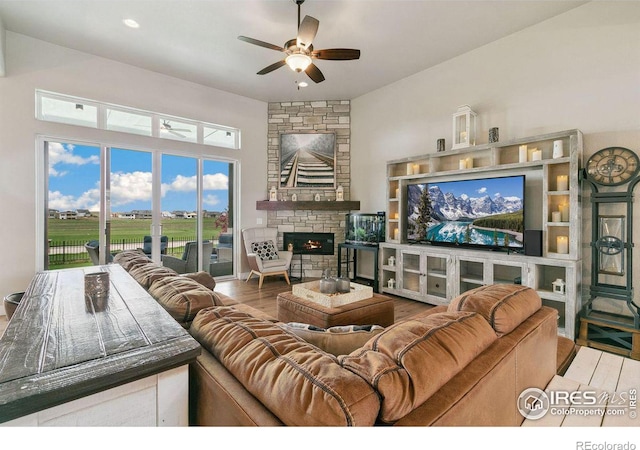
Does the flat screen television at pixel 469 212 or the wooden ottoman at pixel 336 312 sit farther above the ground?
the flat screen television at pixel 469 212

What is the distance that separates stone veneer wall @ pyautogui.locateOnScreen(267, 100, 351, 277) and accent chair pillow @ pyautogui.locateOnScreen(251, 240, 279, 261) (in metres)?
0.40

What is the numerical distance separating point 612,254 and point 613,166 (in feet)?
2.76

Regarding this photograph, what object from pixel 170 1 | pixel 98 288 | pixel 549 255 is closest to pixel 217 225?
pixel 170 1

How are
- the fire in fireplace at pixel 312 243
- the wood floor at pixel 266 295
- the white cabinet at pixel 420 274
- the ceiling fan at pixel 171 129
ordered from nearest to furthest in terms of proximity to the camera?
the wood floor at pixel 266 295, the white cabinet at pixel 420 274, the ceiling fan at pixel 171 129, the fire in fireplace at pixel 312 243

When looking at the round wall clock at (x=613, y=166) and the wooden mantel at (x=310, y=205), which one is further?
the wooden mantel at (x=310, y=205)

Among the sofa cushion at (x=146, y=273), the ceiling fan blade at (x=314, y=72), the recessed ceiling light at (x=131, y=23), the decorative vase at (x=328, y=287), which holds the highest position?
the recessed ceiling light at (x=131, y=23)

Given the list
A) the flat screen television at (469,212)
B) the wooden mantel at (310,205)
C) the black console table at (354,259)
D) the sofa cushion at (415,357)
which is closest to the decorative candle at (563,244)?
the flat screen television at (469,212)

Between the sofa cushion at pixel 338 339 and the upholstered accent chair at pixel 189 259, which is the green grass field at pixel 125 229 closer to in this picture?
the upholstered accent chair at pixel 189 259

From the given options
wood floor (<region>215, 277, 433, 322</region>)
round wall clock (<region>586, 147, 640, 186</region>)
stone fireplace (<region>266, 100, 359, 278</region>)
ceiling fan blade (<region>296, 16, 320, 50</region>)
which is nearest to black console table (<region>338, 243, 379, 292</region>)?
stone fireplace (<region>266, 100, 359, 278</region>)

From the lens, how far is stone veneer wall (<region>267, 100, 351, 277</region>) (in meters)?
5.86

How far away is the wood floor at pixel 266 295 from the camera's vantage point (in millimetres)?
3878

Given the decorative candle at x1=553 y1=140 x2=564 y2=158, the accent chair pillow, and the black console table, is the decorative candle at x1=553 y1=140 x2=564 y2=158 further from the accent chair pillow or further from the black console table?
the accent chair pillow

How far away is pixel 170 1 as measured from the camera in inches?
121

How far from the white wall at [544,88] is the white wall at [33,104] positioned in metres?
3.81
